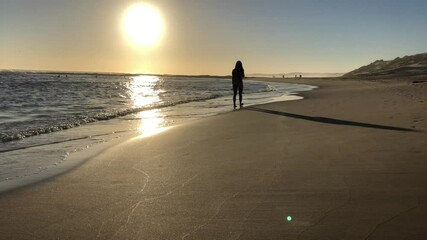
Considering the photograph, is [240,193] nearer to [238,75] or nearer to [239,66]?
[238,75]

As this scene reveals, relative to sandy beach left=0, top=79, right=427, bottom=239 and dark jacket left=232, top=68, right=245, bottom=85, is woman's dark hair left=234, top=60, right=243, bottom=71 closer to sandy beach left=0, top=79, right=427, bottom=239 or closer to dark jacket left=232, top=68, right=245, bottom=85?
dark jacket left=232, top=68, right=245, bottom=85

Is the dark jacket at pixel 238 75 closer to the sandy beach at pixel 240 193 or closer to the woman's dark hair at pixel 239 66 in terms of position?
the woman's dark hair at pixel 239 66

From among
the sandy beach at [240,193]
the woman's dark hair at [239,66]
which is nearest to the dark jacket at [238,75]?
the woman's dark hair at [239,66]

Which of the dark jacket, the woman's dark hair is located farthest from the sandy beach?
the woman's dark hair

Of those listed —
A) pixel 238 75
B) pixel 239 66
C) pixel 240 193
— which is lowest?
pixel 240 193

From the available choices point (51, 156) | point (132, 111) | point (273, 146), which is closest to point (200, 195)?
point (273, 146)

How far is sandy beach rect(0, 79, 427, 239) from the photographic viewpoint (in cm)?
332

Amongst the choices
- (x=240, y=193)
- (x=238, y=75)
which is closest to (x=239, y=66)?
(x=238, y=75)

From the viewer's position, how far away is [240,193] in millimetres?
4305

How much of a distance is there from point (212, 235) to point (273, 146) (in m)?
3.94

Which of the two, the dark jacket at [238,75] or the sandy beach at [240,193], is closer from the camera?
the sandy beach at [240,193]

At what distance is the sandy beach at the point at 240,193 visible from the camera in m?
A: 3.32

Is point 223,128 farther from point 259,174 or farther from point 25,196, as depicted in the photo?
point 25,196

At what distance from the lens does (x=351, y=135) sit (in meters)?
7.66
